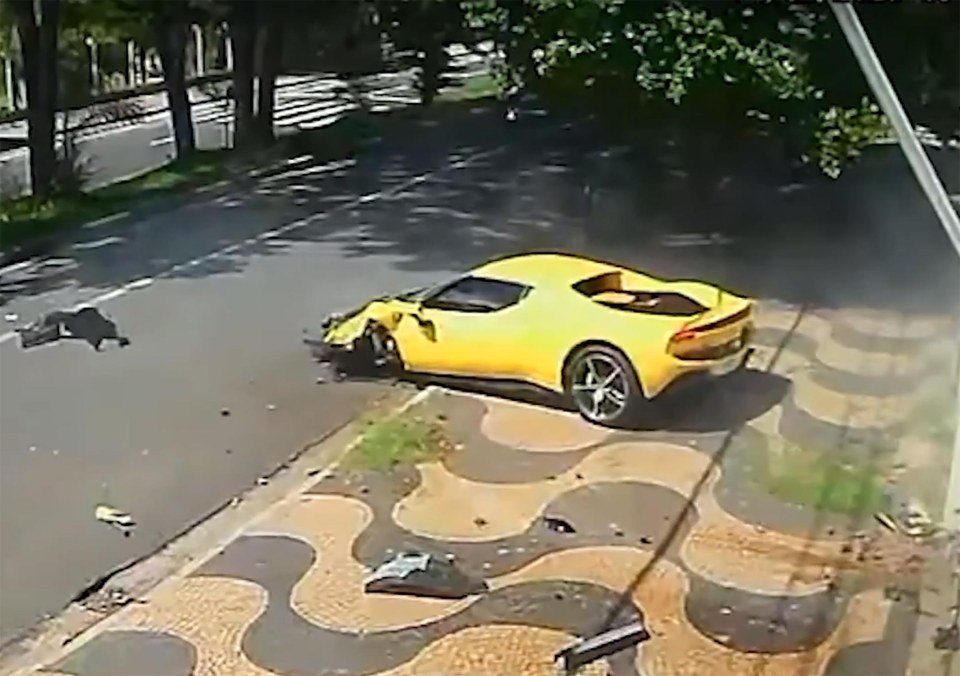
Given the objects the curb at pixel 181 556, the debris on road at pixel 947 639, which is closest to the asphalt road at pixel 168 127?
the curb at pixel 181 556

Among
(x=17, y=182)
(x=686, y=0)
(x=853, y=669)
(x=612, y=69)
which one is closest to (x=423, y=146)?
(x=612, y=69)

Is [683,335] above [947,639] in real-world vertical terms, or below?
above

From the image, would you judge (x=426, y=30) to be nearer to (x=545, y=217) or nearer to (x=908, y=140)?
(x=545, y=217)

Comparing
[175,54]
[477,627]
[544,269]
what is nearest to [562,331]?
[544,269]

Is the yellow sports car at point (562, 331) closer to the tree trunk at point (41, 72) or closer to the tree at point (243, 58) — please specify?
the tree at point (243, 58)

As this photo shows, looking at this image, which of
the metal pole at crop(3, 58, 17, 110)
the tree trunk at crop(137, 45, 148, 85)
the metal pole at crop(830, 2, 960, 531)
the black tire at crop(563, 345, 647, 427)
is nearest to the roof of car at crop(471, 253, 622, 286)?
the black tire at crop(563, 345, 647, 427)

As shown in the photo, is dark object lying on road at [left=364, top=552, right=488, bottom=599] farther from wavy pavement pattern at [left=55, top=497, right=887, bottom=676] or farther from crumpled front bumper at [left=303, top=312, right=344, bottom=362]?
crumpled front bumper at [left=303, top=312, right=344, bottom=362]
